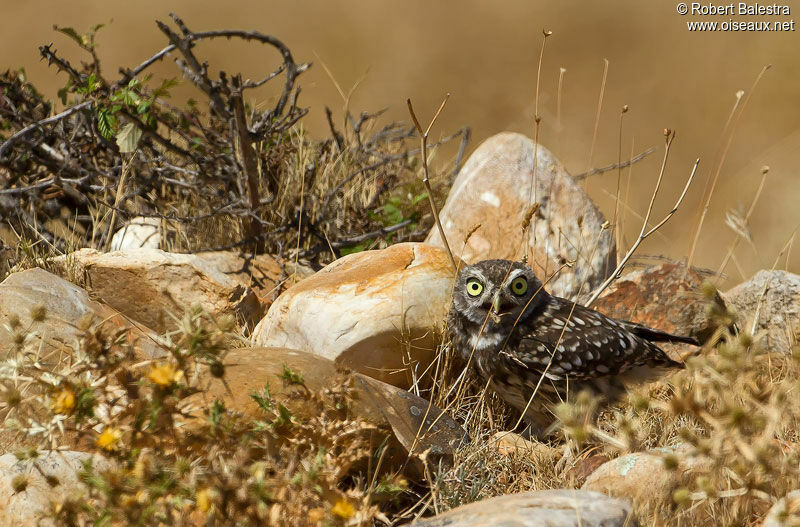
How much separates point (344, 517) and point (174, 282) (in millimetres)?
2648

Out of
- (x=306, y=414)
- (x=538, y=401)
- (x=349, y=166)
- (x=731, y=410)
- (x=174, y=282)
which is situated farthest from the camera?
(x=349, y=166)

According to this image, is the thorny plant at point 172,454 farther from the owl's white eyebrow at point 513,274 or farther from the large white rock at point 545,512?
the owl's white eyebrow at point 513,274

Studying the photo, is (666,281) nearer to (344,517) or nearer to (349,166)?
(349,166)

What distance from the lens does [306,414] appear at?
286 cm

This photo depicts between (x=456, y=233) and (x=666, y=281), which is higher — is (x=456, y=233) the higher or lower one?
the higher one

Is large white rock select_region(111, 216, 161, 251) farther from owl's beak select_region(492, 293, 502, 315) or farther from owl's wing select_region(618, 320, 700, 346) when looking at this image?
owl's wing select_region(618, 320, 700, 346)

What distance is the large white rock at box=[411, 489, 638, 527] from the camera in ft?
7.07

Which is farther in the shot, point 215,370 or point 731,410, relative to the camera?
point 215,370

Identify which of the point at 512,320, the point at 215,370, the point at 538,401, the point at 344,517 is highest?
the point at 215,370

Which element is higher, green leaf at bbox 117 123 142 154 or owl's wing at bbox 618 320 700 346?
green leaf at bbox 117 123 142 154

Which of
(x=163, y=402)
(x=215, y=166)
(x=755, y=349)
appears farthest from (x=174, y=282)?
(x=755, y=349)

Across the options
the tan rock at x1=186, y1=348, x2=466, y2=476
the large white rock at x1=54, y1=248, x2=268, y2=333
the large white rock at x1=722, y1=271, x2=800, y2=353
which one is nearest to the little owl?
the tan rock at x1=186, y1=348, x2=466, y2=476

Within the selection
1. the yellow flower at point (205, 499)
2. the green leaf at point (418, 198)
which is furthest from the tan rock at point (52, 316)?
the green leaf at point (418, 198)

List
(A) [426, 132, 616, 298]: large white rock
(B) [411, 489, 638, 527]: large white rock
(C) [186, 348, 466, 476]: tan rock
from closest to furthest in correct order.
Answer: (B) [411, 489, 638, 527]: large white rock
(C) [186, 348, 466, 476]: tan rock
(A) [426, 132, 616, 298]: large white rock
